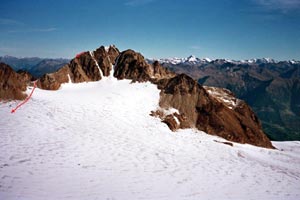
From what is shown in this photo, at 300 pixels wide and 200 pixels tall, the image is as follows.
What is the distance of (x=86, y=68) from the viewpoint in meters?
52.2

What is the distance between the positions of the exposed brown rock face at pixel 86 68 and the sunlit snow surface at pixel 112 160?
953 cm

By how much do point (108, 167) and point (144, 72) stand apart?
33396mm

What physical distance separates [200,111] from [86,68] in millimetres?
23584

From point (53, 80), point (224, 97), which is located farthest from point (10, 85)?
point (224, 97)

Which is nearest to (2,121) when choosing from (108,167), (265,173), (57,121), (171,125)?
(57,121)

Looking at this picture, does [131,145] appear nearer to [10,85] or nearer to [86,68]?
[10,85]

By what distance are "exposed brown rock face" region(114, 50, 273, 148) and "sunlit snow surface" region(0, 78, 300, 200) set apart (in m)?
5.91

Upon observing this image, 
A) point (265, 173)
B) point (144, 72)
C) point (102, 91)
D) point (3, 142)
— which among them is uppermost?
point (144, 72)

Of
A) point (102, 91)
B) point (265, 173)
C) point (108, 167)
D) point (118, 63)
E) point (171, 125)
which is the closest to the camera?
point (108, 167)

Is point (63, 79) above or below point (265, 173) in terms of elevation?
above

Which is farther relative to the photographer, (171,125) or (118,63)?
(118,63)

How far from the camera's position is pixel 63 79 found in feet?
155

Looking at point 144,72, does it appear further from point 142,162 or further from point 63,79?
point 142,162

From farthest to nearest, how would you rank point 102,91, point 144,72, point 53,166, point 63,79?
1. point 144,72
2. point 63,79
3. point 102,91
4. point 53,166
